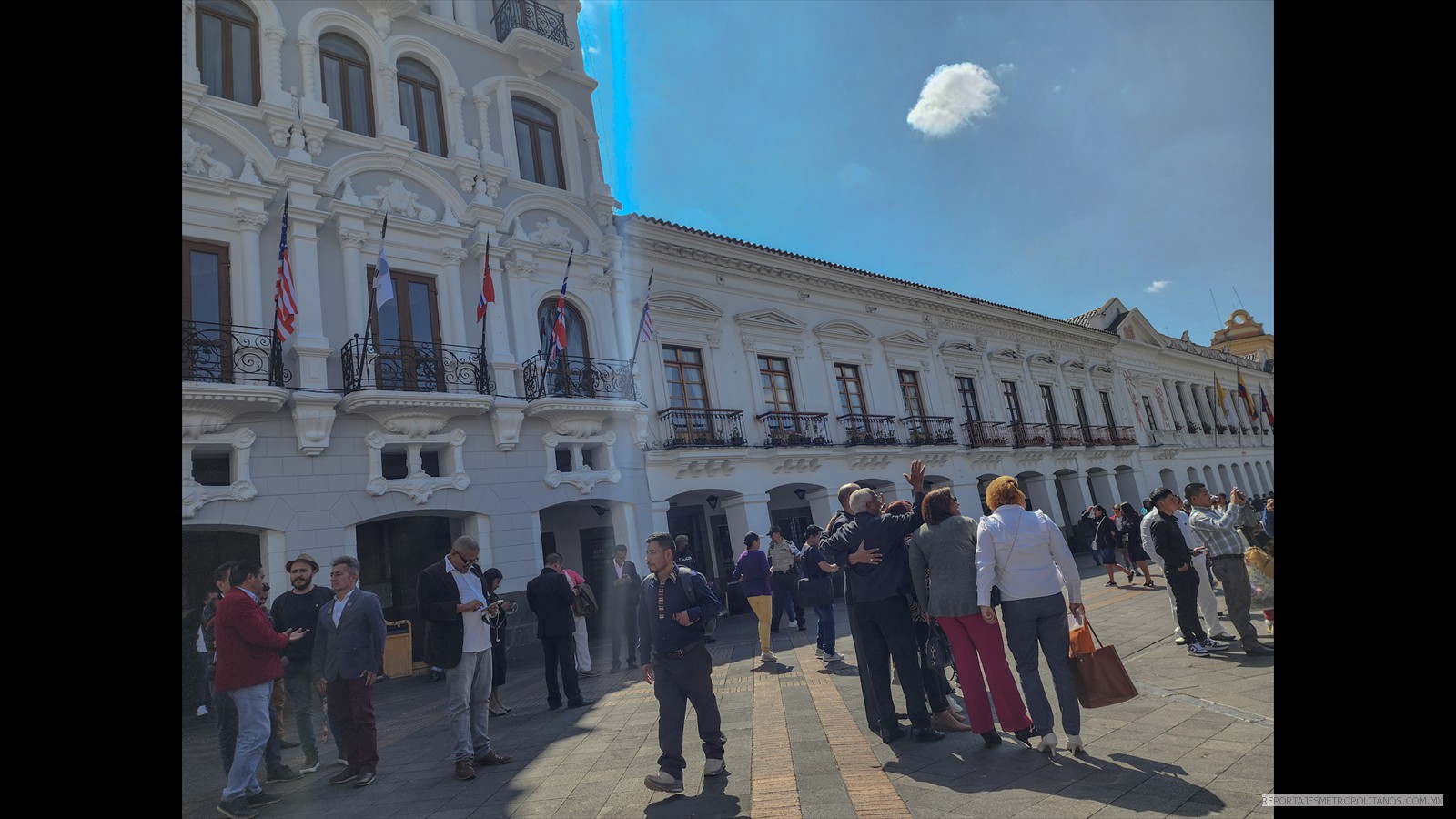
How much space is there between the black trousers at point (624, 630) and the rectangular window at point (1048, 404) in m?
22.6

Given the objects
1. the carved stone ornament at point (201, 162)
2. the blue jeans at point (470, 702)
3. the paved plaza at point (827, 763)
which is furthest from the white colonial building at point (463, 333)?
the blue jeans at point (470, 702)

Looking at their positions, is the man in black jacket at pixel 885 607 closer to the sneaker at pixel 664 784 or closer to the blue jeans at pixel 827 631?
the sneaker at pixel 664 784

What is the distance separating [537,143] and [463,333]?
523cm

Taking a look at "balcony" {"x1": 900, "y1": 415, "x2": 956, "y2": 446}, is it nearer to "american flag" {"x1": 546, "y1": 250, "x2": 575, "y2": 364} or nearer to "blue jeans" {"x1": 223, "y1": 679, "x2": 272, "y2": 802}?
"american flag" {"x1": 546, "y1": 250, "x2": 575, "y2": 364}

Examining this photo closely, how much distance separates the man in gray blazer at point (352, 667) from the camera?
524cm

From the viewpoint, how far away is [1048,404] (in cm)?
2797

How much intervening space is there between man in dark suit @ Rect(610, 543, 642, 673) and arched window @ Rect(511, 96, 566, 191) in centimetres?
921

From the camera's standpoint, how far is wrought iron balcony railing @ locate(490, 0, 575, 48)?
15.1m

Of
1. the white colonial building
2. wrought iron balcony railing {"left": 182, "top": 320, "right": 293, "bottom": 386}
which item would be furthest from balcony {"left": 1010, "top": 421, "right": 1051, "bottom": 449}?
wrought iron balcony railing {"left": 182, "top": 320, "right": 293, "bottom": 386}
